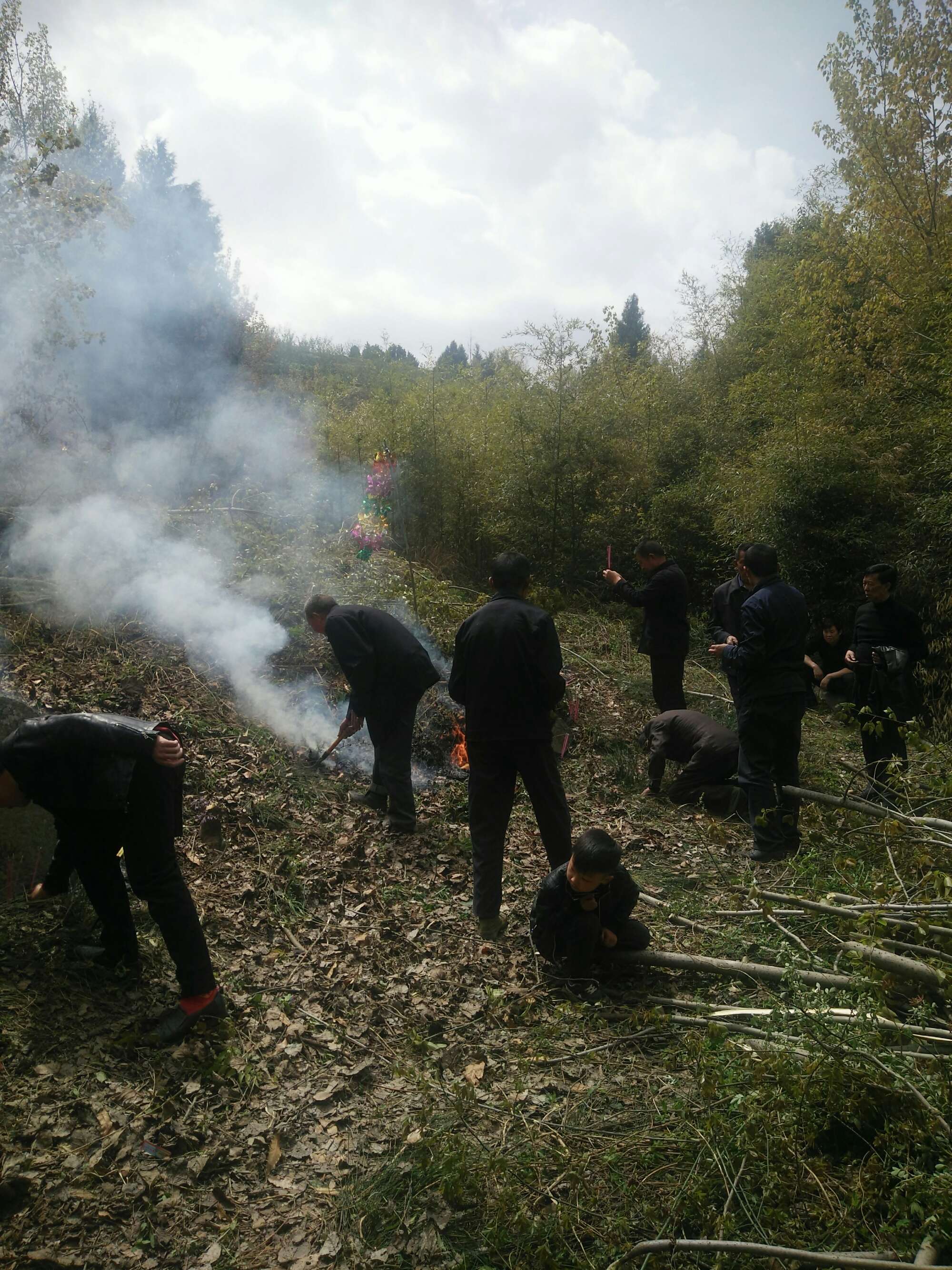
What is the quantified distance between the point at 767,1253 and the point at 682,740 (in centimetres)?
425

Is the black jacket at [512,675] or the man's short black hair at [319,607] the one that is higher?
the man's short black hair at [319,607]

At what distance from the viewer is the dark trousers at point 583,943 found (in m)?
3.50

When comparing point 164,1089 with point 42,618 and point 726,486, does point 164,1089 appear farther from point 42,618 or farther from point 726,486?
point 726,486

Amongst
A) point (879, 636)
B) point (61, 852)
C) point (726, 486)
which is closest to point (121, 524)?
point (61, 852)

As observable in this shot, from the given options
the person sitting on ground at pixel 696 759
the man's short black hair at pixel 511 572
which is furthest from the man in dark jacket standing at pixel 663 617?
the man's short black hair at pixel 511 572

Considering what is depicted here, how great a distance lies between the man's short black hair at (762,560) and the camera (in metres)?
4.84

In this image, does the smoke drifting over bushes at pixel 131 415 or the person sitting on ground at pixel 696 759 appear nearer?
the person sitting on ground at pixel 696 759

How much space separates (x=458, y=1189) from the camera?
2.36 meters

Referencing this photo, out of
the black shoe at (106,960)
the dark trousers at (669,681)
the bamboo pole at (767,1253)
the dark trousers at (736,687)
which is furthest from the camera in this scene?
the dark trousers at (669,681)

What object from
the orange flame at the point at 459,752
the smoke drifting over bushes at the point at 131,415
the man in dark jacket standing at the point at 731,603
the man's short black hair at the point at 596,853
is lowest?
the orange flame at the point at 459,752

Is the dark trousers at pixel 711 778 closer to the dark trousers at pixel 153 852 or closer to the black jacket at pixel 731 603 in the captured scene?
the black jacket at pixel 731 603

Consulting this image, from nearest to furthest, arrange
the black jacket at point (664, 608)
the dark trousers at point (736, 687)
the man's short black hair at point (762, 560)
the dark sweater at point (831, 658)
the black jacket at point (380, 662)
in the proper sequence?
the man's short black hair at point (762, 560) → the dark trousers at point (736, 687) → the black jacket at point (380, 662) → the black jacket at point (664, 608) → the dark sweater at point (831, 658)

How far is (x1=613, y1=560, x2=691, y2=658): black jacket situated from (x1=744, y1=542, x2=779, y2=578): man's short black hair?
1.47 metres

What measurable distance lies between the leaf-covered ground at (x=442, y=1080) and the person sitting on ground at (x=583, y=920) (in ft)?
0.60
